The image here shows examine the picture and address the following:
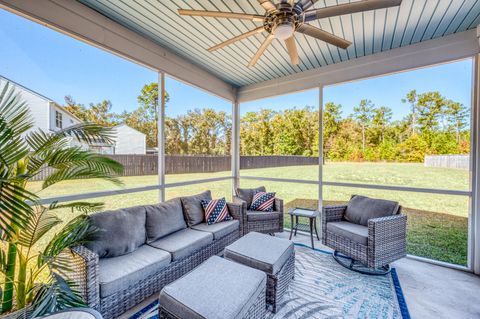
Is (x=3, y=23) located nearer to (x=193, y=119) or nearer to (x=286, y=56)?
(x=193, y=119)

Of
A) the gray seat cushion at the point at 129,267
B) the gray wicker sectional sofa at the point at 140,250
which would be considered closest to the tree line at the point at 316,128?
the gray wicker sectional sofa at the point at 140,250

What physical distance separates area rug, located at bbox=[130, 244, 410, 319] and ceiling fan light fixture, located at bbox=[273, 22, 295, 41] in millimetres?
2512

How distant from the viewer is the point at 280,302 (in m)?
2.04

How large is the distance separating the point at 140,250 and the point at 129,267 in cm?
35

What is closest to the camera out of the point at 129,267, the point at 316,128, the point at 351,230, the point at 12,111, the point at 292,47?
the point at 12,111

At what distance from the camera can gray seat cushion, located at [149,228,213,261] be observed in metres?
2.25

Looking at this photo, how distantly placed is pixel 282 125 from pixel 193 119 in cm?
193

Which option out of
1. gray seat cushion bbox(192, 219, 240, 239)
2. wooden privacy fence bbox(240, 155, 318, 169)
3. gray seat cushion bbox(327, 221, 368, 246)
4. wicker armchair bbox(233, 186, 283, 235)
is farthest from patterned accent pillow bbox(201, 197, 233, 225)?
wooden privacy fence bbox(240, 155, 318, 169)

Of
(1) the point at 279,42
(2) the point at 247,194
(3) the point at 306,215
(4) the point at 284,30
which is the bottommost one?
(3) the point at 306,215

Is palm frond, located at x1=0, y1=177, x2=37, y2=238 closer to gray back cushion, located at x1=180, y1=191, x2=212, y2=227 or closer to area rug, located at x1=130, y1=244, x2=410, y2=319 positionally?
area rug, located at x1=130, y1=244, x2=410, y2=319

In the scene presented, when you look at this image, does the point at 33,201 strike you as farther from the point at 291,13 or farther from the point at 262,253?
the point at 291,13

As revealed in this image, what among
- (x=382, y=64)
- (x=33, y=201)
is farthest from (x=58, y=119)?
(x=382, y=64)

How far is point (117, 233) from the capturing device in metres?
2.10

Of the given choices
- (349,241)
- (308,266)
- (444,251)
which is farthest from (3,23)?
(444,251)
